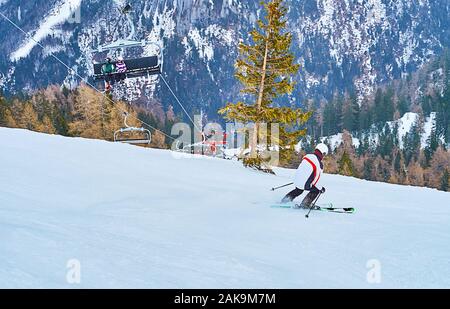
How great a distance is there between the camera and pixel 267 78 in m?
22.4

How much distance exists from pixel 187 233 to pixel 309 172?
4227 millimetres

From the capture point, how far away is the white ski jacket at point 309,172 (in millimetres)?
10469

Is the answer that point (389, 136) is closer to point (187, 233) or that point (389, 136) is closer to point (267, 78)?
point (267, 78)

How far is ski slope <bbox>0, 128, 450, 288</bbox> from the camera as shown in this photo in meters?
4.96

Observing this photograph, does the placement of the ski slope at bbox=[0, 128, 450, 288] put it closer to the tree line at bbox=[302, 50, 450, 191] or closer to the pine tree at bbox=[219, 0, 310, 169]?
the pine tree at bbox=[219, 0, 310, 169]

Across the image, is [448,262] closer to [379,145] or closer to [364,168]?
[364,168]

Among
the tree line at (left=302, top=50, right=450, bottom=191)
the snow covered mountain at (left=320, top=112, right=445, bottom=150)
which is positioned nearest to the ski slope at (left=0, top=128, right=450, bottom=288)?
the tree line at (left=302, top=50, right=450, bottom=191)

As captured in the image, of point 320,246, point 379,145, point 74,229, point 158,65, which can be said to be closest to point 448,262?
point 320,246

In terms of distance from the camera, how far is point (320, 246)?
7.36 metres

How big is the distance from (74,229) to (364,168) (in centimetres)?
11276

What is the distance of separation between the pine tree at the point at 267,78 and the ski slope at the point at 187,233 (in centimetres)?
817

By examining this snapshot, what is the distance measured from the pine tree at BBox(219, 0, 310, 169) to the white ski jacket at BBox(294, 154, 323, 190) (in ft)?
35.2

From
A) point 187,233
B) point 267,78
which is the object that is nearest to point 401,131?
point 267,78
